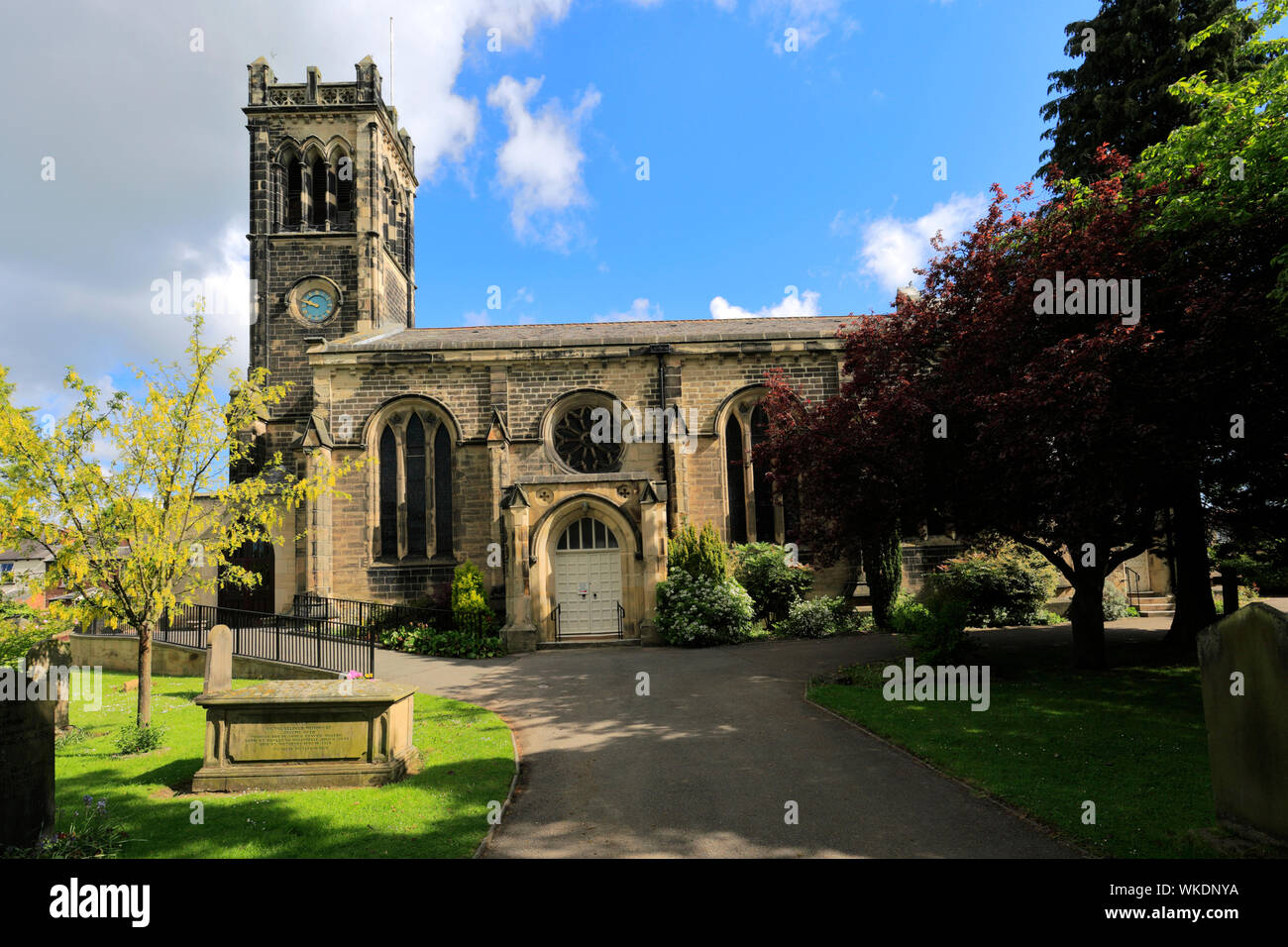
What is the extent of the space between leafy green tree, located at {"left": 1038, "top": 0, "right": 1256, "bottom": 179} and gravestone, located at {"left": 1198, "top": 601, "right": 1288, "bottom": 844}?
512 inches

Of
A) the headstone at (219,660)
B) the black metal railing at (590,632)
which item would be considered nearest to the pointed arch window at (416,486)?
the black metal railing at (590,632)

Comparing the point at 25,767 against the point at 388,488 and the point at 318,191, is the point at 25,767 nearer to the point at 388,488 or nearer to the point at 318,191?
the point at 388,488

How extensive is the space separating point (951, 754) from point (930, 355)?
807cm

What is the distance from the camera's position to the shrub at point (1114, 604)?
18297 mm

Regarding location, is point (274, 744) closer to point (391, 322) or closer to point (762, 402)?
point (762, 402)

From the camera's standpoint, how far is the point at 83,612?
31.7 feet

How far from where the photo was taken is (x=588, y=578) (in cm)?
1812

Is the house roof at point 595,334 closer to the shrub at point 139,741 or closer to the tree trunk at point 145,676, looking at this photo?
the tree trunk at point 145,676

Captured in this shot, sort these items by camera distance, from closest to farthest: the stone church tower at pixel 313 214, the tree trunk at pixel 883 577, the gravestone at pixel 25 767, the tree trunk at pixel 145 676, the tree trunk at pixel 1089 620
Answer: the gravestone at pixel 25 767 < the tree trunk at pixel 145 676 < the tree trunk at pixel 1089 620 < the tree trunk at pixel 883 577 < the stone church tower at pixel 313 214

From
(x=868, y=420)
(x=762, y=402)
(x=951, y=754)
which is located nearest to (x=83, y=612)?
(x=951, y=754)

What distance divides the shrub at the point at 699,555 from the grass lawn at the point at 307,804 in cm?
830

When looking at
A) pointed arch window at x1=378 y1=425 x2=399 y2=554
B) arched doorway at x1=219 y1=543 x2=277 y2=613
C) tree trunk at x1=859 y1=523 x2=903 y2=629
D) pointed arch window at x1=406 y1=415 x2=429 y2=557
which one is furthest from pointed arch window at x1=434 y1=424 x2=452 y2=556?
tree trunk at x1=859 y1=523 x2=903 y2=629

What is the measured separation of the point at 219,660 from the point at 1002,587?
1809cm
